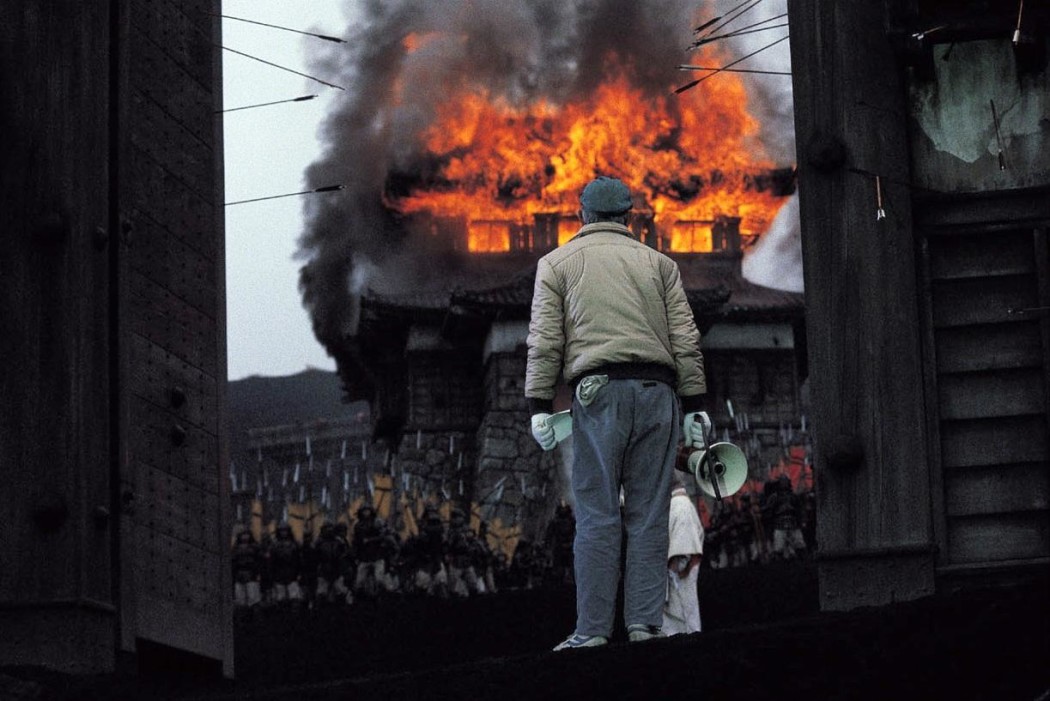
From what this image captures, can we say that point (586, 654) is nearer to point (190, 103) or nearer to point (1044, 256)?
point (1044, 256)

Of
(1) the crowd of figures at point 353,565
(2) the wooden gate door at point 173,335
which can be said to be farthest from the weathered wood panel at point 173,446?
(1) the crowd of figures at point 353,565

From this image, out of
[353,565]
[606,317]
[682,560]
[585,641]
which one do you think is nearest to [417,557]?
[353,565]

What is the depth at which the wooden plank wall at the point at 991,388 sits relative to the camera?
996 cm

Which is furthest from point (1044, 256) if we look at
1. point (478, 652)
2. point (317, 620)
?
point (317, 620)

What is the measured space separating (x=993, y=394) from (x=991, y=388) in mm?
31

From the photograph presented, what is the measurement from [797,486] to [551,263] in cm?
3534

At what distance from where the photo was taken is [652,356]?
9.13 m

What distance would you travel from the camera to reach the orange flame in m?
53.0

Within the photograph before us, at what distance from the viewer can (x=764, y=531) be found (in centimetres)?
3148

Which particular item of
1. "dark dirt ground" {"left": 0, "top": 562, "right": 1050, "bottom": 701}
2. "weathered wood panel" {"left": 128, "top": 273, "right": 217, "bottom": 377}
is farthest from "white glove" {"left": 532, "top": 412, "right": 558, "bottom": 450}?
"weathered wood panel" {"left": 128, "top": 273, "right": 217, "bottom": 377}

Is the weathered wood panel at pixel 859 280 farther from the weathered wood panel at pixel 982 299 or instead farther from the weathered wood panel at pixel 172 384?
the weathered wood panel at pixel 172 384

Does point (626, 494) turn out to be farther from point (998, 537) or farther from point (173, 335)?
point (173, 335)

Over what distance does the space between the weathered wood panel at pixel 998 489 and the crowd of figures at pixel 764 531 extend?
20080 mm

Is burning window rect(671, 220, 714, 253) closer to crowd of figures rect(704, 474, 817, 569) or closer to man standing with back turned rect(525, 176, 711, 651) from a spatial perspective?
crowd of figures rect(704, 474, 817, 569)
